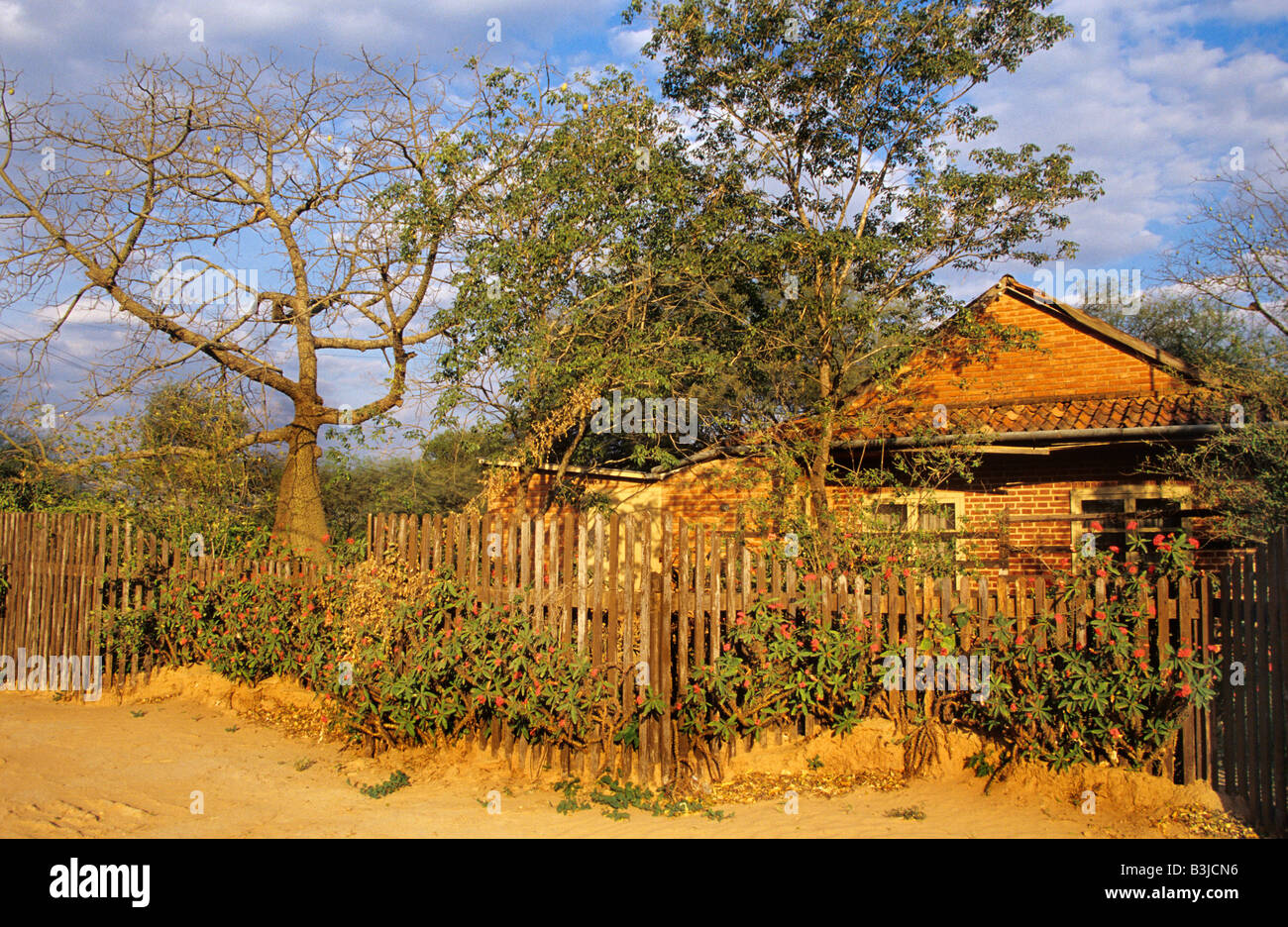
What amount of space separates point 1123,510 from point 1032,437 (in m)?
1.40

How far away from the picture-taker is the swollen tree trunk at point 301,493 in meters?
11.6

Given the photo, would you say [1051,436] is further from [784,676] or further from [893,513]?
[784,676]

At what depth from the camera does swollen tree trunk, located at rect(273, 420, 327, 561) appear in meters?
11.6

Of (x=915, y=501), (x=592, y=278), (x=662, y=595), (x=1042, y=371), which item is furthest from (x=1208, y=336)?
(x=662, y=595)

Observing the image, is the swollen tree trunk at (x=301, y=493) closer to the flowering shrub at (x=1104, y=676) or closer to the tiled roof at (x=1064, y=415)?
the tiled roof at (x=1064, y=415)

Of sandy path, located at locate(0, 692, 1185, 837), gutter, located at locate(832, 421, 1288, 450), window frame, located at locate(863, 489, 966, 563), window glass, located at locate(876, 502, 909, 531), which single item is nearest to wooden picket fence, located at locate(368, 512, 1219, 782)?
sandy path, located at locate(0, 692, 1185, 837)

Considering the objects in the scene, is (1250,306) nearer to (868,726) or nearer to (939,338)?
(939,338)

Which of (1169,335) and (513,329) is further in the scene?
(1169,335)

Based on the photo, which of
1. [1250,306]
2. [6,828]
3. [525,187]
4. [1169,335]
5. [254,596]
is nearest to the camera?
[6,828]

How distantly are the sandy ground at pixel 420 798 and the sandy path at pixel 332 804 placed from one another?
0.5 inches
